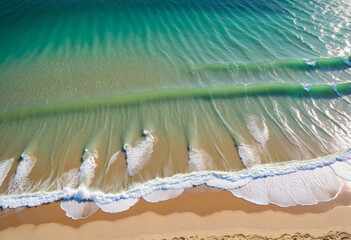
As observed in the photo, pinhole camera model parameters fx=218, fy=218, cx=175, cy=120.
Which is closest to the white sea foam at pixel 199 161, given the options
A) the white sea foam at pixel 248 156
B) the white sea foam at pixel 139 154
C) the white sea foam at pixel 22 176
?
the white sea foam at pixel 248 156

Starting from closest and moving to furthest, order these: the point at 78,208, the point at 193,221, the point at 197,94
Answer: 1. the point at 193,221
2. the point at 78,208
3. the point at 197,94

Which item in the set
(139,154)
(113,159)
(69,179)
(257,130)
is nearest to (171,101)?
(139,154)

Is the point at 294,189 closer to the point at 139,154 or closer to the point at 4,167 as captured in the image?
the point at 139,154

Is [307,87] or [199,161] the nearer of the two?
[199,161]

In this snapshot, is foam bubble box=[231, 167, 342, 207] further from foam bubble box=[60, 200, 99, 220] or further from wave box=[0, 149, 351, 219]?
foam bubble box=[60, 200, 99, 220]

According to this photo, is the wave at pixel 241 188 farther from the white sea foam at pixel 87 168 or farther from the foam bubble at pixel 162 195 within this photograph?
the white sea foam at pixel 87 168

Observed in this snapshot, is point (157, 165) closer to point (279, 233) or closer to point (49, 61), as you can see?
point (279, 233)
